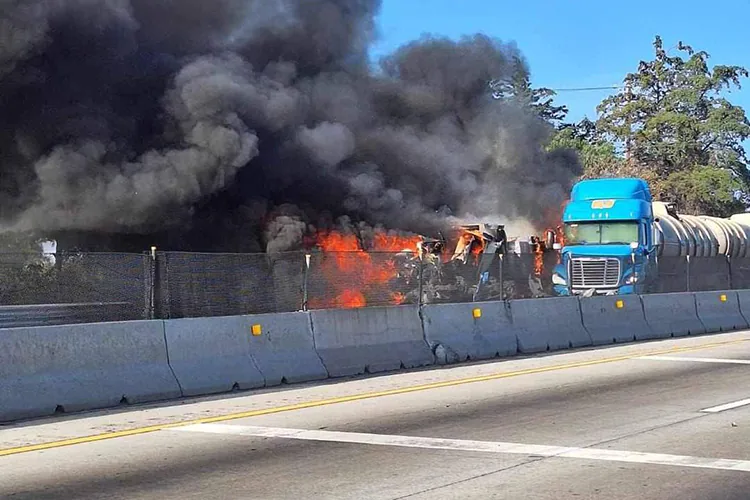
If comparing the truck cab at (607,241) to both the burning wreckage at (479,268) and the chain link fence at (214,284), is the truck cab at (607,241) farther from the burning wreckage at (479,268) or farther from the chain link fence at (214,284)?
the chain link fence at (214,284)

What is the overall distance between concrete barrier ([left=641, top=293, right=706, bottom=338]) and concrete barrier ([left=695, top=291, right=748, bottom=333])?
29 centimetres

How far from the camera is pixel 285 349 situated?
42.6 ft

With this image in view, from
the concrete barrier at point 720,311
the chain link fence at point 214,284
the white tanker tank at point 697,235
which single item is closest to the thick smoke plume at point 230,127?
the white tanker tank at point 697,235

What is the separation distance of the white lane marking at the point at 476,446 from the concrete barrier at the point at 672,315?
12.3 metres

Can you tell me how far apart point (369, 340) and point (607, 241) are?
538 inches

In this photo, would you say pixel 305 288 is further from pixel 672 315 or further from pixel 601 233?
pixel 601 233

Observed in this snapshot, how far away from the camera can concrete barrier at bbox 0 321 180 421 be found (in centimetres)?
1000

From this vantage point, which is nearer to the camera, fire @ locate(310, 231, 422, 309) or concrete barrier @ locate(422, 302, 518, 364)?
concrete barrier @ locate(422, 302, 518, 364)

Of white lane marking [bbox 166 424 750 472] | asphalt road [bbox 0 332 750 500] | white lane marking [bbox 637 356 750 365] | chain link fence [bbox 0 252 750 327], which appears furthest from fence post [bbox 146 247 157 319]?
white lane marking [bbox 637 356 750 365]

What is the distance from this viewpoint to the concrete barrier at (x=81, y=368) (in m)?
10.0

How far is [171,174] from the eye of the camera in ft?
94.8

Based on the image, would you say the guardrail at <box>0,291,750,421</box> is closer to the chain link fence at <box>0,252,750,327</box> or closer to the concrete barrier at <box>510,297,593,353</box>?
the concrete barrier at <box>510,297,593,353</box>

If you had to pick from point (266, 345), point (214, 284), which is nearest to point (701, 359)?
point (266, 345)

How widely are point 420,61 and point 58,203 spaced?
15649mm
